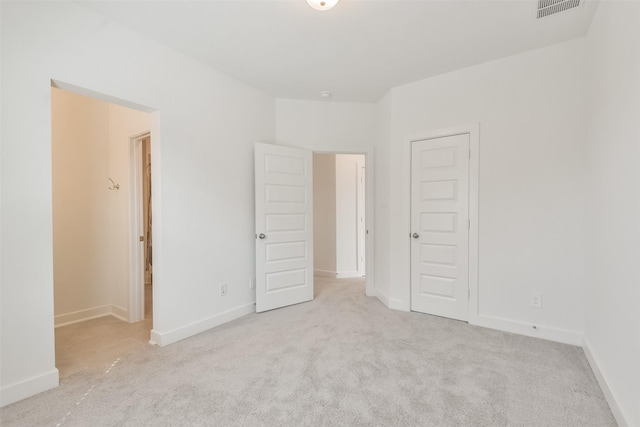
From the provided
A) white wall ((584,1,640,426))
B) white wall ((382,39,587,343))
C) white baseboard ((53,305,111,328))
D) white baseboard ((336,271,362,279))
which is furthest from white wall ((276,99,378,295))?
white baseboard ((53,305,111,328))

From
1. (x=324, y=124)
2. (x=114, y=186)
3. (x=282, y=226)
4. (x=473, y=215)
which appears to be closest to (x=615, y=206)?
(x=473, y=215)

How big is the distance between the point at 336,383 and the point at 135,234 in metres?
2.57

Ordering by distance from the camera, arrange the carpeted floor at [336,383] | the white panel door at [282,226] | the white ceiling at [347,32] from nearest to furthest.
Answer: the carpeted floor at [336,383] → the white ceiling at [347,32] → the white panel door at [282,226]

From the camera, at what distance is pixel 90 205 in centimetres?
336

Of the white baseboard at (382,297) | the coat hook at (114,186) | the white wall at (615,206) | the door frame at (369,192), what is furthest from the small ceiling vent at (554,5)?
the coat hook at (114,186)

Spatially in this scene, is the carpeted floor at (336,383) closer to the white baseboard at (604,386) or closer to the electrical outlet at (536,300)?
the white baseboard at (604,386)

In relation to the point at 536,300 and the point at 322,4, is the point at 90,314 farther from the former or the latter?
the point at 536,300

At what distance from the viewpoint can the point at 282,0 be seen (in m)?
2.04

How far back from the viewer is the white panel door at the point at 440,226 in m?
3.07

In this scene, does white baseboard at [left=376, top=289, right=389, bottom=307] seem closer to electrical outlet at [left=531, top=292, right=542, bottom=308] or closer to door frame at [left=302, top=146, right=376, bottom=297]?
door frame at [left=302, top=146, right=376, bottom=297]

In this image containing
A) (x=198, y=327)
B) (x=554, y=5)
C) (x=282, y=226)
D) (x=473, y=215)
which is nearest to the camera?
(x=554, y=5)

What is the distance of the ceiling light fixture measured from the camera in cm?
197

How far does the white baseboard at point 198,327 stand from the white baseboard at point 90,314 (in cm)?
98

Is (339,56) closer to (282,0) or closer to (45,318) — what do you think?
(282,0)
